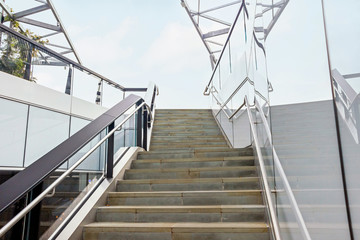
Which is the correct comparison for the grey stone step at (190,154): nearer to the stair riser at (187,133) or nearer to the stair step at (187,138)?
the stair step at (187,138)

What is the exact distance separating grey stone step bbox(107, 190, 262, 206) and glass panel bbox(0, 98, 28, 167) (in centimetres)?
259

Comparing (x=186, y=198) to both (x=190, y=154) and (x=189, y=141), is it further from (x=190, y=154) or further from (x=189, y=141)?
(x=189, y=141)

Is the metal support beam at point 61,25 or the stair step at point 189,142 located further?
the metal support beam at point 61,25

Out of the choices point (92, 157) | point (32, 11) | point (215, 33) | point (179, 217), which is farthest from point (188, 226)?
point (215, 33)

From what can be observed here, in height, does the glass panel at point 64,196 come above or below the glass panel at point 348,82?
below

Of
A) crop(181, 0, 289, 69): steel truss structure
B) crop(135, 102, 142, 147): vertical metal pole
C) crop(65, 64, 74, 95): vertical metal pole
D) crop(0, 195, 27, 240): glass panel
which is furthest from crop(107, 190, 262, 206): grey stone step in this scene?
crop(181, 0, 289, 69): steel truss structure

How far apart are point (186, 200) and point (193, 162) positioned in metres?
1.02

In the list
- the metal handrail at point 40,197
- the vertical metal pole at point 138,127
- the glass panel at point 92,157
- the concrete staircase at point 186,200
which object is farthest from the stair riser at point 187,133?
the metal handrail at point 40,197

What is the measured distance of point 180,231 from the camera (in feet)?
8.49

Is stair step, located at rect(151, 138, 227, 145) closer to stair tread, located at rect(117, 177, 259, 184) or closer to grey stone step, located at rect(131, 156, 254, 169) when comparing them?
grey stone step, located at rect(131, 156, 254, 169)

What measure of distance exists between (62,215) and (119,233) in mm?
511

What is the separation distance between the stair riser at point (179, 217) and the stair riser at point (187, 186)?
23.1 inches

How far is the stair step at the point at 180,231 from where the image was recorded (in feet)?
8.23

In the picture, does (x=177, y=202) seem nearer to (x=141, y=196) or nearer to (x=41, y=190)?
(x=141, y=196)
